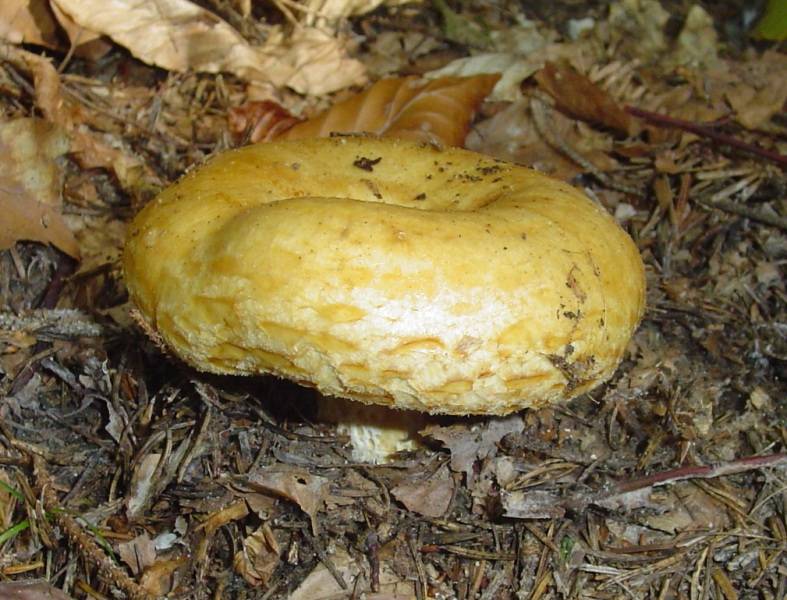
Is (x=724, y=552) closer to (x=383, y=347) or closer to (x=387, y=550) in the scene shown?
(x=387, y=550)

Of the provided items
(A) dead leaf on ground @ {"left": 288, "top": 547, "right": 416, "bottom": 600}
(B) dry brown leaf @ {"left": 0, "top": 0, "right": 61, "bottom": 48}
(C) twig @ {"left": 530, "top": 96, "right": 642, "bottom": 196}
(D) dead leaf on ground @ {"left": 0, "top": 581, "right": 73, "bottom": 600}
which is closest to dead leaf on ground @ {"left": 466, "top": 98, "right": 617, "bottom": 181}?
(C) twig @ {"left": 530, "top": 96, "right": 642, "bottom": 196}

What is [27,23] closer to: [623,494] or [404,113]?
[404,113]

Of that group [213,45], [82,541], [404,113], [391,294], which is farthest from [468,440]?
[213,45]

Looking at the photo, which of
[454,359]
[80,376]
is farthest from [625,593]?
[80,376]

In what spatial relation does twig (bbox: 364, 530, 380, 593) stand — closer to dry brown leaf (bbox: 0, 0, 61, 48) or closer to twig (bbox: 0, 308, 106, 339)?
twig (bbox: 0, 308, 106, 339)

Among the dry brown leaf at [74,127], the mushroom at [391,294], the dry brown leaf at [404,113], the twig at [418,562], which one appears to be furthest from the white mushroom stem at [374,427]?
the dry brown leaf at [74,127]

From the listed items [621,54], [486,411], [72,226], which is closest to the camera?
[486,411]
